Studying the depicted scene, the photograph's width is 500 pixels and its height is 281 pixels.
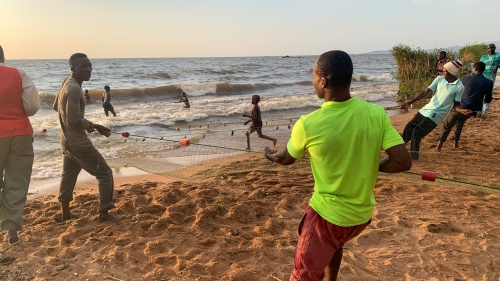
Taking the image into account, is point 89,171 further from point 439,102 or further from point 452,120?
point 452,120

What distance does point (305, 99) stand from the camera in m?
18.4

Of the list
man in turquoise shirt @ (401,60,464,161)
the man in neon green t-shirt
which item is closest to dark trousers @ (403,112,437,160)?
man in turquoise shirt @ (401,60,464,161)

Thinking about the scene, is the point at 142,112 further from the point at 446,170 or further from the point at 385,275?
the point at 385,275

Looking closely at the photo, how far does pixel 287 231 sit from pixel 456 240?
1.73 meters

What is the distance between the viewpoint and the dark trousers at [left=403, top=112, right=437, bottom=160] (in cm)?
612

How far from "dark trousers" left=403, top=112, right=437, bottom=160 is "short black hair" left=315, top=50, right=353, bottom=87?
4.89m

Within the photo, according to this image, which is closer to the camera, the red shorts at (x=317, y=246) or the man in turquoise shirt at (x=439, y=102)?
the red shorts at (x=317, y=246)

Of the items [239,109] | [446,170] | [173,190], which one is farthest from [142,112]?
[446,170]

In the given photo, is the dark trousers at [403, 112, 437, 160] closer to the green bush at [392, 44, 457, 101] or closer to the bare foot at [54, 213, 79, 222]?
the bare foot at [54, 213, 79, 222]

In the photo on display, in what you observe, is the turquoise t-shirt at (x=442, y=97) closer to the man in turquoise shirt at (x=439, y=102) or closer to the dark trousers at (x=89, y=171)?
the man in turquoise shirt at (x=439, y=102)

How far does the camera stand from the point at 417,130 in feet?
20.6

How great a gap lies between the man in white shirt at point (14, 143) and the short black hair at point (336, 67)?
10.4 feet

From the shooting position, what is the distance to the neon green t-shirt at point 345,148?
1.86 metres

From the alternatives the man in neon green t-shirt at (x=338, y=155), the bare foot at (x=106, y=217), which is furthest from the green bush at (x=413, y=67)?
the man in neon green t-shirt at (x=338, y=155)
